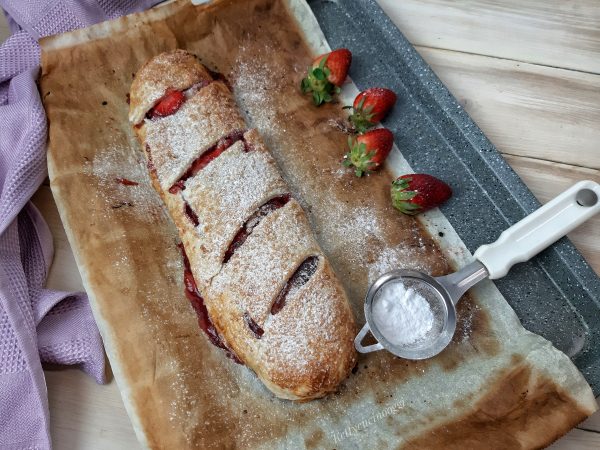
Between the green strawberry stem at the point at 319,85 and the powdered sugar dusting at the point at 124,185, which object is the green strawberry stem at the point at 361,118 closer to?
the green strawberry stem at the point at 319,85

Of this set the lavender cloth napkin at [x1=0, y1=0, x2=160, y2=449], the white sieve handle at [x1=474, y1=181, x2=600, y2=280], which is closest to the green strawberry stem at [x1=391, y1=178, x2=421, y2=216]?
the white sieve handle at [x1=474, y1=181, x2=600, y2=280]

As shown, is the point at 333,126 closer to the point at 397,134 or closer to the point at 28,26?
the point at 397,134

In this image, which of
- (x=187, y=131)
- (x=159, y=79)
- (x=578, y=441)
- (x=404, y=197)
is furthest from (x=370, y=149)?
(x=578, y=441)

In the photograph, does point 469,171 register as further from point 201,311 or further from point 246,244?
point 201,311

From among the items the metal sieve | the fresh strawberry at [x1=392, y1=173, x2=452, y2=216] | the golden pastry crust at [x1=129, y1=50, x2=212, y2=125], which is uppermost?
the golden pastry crust at [x1=129, y1=50, x2=212, y2=125]

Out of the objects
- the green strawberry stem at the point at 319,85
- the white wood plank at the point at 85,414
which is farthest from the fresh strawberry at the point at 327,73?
the white wood plank at the point at 85,414

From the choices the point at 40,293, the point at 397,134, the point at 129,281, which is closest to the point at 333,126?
the point at 397,134

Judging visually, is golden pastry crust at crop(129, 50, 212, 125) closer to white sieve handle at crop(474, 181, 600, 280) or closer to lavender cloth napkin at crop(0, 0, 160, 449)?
lavender cloth napkin at crop(0, 0, 160, 449)

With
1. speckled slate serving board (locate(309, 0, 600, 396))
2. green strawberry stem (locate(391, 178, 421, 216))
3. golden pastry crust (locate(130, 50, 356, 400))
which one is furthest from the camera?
green strawberry stem (locate(391, 178, 421, 216))
